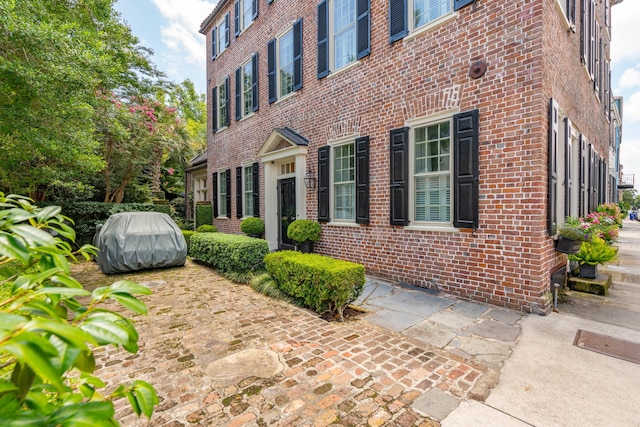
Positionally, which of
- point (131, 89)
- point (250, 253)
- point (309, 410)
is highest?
point (131, 89)

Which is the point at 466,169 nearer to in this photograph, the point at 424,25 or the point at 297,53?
the point at 424,25

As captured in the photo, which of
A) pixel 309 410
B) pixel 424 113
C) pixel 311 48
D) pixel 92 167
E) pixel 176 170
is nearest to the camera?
pixel 309 410

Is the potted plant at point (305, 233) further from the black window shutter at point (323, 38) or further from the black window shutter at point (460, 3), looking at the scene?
the black window shutter at point (460, 3)

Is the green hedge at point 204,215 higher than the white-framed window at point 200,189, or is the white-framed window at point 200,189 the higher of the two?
the white-framed window at point 200,189

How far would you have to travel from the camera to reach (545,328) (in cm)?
352

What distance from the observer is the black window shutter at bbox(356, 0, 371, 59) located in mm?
6039

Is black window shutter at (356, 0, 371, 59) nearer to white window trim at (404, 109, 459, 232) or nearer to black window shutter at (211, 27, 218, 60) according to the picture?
white window trim at (404, 109, 459, 232)

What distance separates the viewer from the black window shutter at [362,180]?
606 cm

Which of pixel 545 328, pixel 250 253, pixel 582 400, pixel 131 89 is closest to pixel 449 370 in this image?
pixel 582 400

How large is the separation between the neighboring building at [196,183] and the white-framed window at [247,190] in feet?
14.5

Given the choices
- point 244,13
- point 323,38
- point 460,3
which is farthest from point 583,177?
point 244,13

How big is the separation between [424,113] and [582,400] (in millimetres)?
4242

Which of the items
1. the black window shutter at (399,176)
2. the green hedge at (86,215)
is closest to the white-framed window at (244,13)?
the black window shutter at (399,176)

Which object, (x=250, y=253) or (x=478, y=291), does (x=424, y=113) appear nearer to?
(x=478, y=291)
